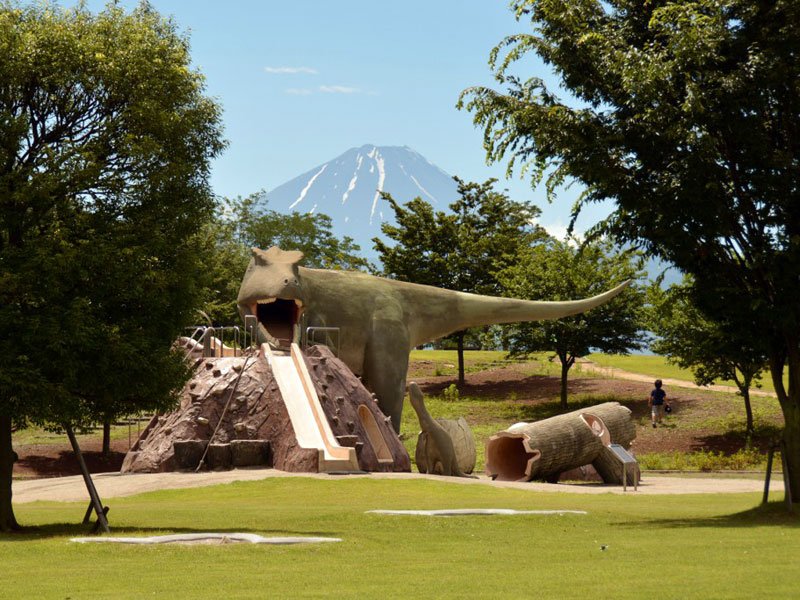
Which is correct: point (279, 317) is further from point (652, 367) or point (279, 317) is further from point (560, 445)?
point (652, 367)

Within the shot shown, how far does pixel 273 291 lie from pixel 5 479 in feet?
42.6

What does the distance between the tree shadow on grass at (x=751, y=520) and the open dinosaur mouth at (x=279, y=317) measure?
1499 cm

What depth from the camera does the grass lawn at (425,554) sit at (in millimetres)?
9305

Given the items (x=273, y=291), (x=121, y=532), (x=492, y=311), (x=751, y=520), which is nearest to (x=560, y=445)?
(x=492, y=311)

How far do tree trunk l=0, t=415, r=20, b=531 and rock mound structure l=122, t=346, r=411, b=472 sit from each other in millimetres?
8850

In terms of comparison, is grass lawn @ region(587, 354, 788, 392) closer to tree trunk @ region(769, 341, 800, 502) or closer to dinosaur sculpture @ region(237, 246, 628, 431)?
dinosaur sculpture @ region(237, 246, 628, 431)

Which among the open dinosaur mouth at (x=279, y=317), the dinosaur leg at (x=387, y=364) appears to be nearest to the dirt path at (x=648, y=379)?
the dinosaur leg at (x=387, y=364)

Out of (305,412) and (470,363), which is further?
(470,363)

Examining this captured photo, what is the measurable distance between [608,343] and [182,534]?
106 feet

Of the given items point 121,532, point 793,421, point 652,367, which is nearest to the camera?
point 121,532

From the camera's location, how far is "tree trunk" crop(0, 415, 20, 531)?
14984 millimetres

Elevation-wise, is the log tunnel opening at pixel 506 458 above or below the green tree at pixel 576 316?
below

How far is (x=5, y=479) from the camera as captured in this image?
15148 mm

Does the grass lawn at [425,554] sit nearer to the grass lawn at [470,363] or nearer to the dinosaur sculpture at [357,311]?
the dinosaur sculpture at [357,311]
